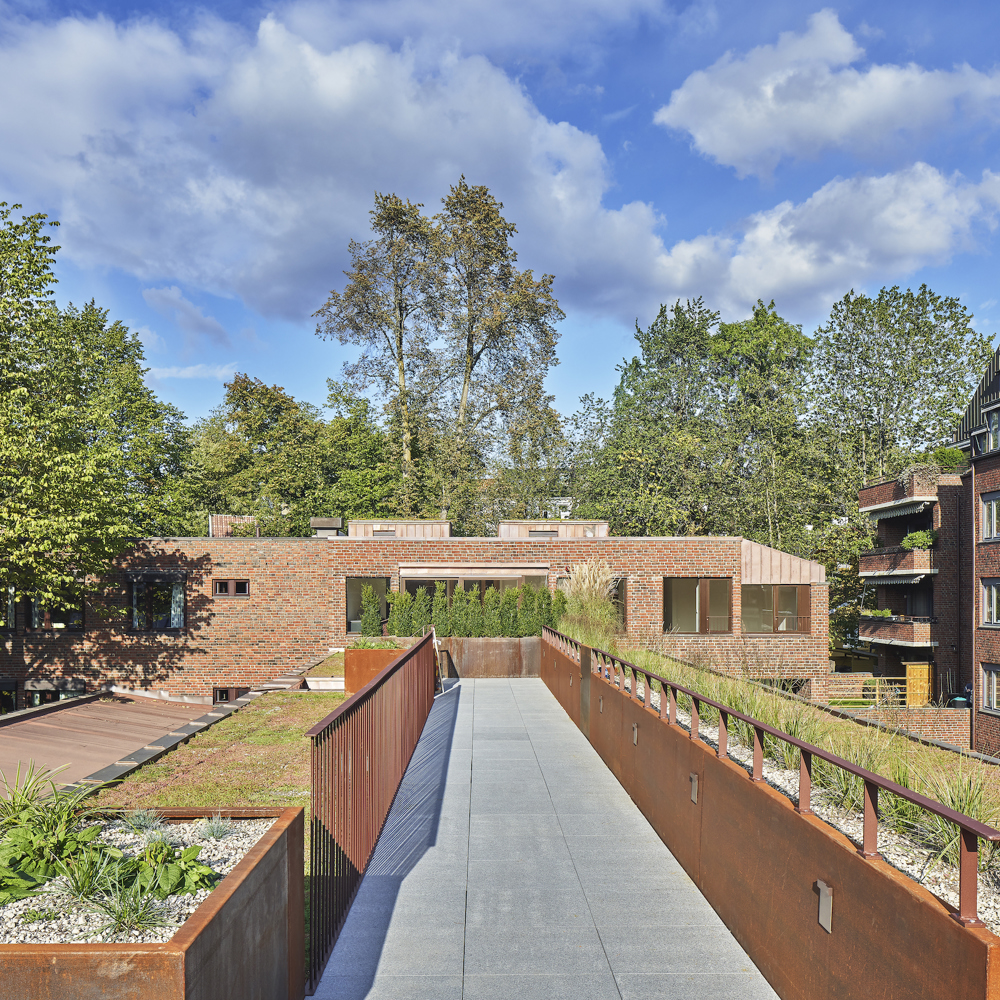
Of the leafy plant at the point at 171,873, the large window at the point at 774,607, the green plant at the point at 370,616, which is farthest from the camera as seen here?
the large window at the point at 774,607

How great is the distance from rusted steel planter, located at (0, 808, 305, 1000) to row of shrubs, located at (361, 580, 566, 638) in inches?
575

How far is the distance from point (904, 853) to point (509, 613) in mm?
15438

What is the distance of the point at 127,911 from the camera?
2.55 m

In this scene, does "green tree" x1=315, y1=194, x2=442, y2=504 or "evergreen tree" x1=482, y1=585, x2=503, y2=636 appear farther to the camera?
"green tree" x1=315, y1=194, x2=442, y2=504

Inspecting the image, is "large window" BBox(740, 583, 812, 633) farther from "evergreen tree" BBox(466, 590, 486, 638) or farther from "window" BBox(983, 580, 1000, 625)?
"evergreen tree" BBox(466, 590, 486, 638)

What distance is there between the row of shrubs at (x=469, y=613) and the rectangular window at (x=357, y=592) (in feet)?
4.40

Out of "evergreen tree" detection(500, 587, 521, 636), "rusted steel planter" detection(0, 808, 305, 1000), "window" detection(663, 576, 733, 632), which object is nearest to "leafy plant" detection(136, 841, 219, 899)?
"rusted steel planter" detection(0, 808, 305, 1000)

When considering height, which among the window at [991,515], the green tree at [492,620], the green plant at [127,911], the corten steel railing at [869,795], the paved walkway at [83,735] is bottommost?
the paved walkway at [83,735]

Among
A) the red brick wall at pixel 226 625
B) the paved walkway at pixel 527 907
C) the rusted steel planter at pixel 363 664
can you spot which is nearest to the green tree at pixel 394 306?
the red brick wall at pixel 226 625

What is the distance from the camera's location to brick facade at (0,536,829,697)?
20812 mm

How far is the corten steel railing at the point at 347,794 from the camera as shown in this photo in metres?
3.83

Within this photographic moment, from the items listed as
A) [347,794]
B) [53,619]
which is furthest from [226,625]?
[347,794]

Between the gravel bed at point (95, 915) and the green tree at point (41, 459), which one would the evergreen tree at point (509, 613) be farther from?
the gravel bed at point (95, 915)

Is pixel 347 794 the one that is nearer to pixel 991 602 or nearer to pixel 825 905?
pixel 825 905
